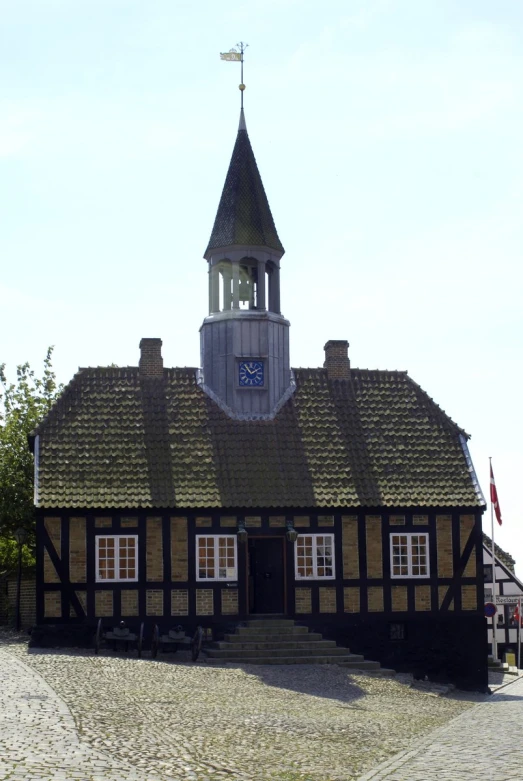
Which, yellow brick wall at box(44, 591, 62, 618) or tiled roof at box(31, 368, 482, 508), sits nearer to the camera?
yellow brick wall at box(44, 591, 62, 618)

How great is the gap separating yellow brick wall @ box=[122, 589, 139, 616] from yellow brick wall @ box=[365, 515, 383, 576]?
236 inches

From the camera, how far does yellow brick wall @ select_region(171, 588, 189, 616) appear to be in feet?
88.8

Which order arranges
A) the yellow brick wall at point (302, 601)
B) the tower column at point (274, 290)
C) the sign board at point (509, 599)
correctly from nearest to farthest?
the yellow brick wall at point (302, 601), the tower column at point (274, 290), the sign board at point (509, 599)

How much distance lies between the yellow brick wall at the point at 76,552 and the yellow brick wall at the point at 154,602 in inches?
63.8

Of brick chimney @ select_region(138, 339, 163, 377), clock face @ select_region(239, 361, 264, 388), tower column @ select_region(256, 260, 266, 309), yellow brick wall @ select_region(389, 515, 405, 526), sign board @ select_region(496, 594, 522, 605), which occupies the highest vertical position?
tower column @ select_region(256, 260, 266, 309)

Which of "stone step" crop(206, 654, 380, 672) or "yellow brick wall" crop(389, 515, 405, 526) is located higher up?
"yellow brick wall" crop(389, 515, 405, 526)

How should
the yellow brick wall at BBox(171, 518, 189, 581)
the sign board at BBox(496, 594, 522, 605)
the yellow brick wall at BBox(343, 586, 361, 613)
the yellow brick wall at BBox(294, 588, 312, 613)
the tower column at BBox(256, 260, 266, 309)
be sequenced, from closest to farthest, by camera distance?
the yellow brick wall at BBox(171, 518, 189, 581) → the yellow brick wall at BBox(294, 588, 312, 613) → the yellow brick wall at BBox(343, 586, 361, 613) → the tower column at BBox(256, 260, 266, 309) → the sign board at BBox(496, 594, 522, 605)

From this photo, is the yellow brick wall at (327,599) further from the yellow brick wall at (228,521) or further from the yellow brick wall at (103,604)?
the yellow brick wall at (103,604)

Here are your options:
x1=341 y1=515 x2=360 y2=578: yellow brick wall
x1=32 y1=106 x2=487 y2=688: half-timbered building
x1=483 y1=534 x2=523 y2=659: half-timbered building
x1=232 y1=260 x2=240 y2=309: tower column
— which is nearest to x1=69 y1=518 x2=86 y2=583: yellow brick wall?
x1=32 y1=106 x2=487 y2=688: half-timbered building

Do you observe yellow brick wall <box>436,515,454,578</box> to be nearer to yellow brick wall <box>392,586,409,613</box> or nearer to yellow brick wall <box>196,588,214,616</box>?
yellow brick wall <box>392,586,409,613</box>

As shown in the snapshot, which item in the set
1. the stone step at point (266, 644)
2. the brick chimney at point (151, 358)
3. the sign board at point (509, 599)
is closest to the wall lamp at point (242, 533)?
the stone step at point (266, 644)

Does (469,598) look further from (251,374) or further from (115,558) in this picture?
(115,558)

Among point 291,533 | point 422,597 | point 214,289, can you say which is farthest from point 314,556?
point 214,289

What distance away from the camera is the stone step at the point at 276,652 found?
2566 cm
